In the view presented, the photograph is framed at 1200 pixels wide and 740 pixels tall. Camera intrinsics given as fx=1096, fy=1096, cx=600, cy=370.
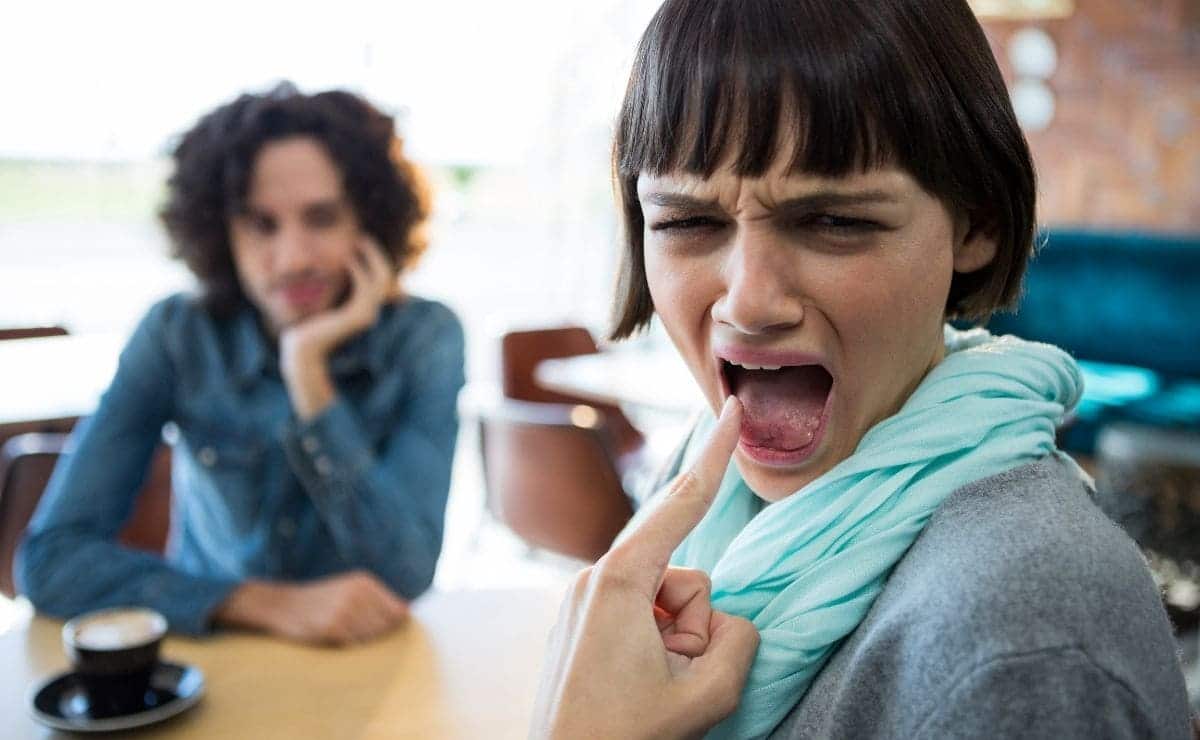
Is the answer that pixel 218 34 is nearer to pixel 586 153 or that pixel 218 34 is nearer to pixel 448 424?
pixel 586 153

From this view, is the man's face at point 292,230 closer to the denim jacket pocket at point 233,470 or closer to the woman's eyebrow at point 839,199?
the denim jacket pocket at point 233,470

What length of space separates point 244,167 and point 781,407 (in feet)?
4.50

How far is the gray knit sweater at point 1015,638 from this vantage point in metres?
0.60

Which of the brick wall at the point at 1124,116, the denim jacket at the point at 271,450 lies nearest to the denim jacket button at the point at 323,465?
the denim jacket at the point at 271,450

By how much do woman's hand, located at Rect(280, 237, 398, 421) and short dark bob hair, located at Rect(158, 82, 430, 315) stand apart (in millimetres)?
80

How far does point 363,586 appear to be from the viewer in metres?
1.34

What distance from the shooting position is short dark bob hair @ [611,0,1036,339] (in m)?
0.75

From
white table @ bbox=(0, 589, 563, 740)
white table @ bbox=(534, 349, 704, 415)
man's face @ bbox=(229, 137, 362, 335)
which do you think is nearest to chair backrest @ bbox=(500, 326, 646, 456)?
white table @ bbox=(534, 349, 704, 415)

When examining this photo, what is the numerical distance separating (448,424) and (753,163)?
1.28 metres

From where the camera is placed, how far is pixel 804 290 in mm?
794

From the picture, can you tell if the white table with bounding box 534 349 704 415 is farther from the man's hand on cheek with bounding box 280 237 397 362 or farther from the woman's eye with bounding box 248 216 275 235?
the woman's eye with bounding box 248 216 275 235

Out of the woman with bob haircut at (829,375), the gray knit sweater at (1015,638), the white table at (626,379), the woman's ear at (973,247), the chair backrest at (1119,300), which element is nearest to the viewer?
the gray knit sweater at (1015,638)

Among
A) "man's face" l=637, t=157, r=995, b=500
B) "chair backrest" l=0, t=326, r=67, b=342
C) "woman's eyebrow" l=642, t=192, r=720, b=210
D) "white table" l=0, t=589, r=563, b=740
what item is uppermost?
"woman's eyebrow" l=642, t=192, r=720, b=210

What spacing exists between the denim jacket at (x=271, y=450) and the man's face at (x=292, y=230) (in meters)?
0.08
